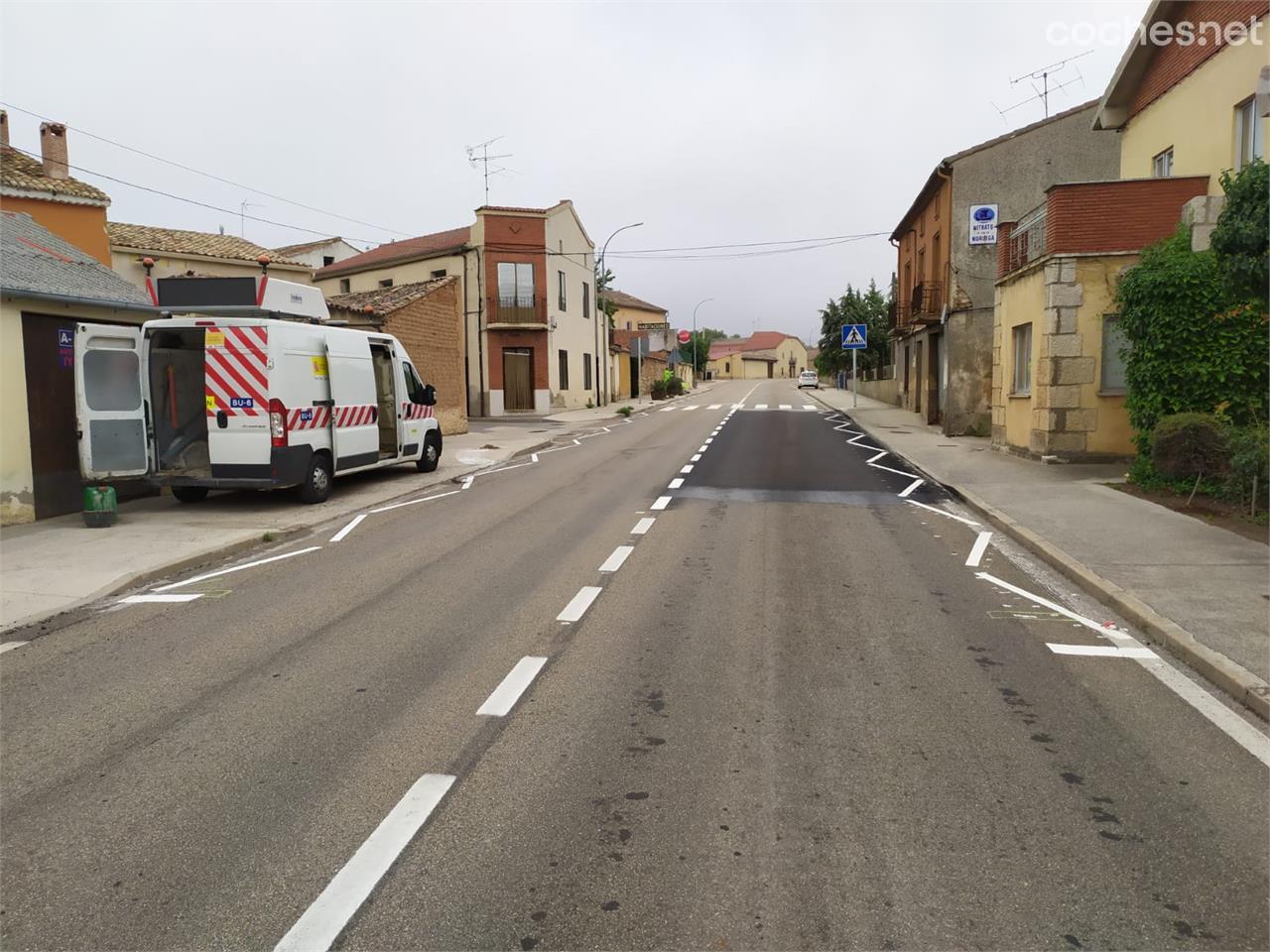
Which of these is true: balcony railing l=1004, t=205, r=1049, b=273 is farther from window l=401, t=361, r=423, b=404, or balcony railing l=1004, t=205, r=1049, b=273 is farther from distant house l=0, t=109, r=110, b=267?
distant house l=0, t=109, r=110, b=267

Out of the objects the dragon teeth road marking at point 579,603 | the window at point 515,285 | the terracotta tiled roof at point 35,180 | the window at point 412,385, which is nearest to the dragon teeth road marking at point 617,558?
the dragon teeth road marking at point 579,603

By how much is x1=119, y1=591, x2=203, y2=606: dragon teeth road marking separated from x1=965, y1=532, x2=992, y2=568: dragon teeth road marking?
702 cm

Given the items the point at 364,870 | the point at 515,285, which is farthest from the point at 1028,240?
the point at 515,285

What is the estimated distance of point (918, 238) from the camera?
30.5m

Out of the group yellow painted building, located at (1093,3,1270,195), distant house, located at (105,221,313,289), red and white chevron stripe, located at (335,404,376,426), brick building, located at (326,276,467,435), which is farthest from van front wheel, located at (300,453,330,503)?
yellow painted building, located at (1093,3,1270,195)

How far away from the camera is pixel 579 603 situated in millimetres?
6926

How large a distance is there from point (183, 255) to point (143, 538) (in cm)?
1722

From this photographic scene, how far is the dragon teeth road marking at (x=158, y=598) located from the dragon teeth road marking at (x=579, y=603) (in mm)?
3278

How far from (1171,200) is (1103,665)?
12.2 m

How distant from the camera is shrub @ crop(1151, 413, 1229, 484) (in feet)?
35.8

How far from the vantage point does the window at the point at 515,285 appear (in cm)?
3778

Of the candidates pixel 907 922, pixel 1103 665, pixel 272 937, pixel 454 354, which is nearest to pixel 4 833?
pixel 272 937

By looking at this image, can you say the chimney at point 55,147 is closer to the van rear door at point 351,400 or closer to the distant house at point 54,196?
the distant house at point 54,196

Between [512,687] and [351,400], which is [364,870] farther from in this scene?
[351,400]
